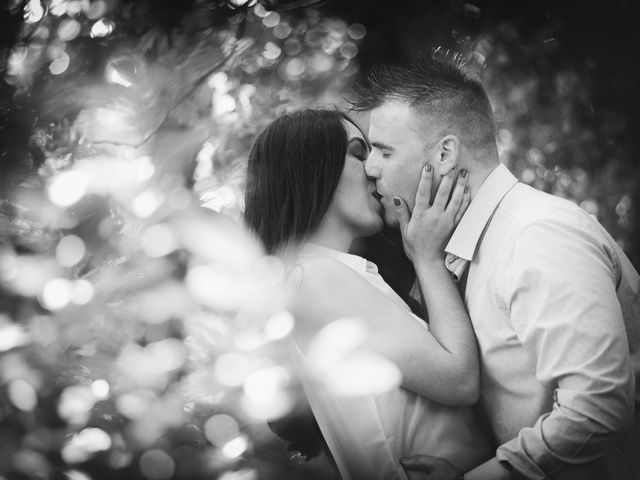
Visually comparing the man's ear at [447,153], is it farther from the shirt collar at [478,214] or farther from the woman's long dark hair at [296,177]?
the woman's long dark hair at [296,177]

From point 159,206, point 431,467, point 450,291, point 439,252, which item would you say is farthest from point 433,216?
point 159,206

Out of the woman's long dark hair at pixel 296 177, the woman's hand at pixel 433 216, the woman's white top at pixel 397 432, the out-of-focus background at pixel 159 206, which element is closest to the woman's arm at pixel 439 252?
the woman's hand at pixel 433 216

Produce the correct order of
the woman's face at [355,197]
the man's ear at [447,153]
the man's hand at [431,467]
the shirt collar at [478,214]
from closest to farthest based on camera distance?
the man's hand at [431,467], the shirt collar at [478,214], the man's ear at [447,153], the woman's face at [355,197]

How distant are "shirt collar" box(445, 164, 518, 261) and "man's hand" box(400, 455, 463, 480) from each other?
1.60 ft

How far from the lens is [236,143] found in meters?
2.29

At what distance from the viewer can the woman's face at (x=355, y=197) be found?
65.7 inches

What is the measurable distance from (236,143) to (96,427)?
116 centimetres

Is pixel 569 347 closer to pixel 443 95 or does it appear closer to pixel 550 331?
pixel 550 331

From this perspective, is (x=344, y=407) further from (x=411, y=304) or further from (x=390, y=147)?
(x=390, y=147)

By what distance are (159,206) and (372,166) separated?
74cm

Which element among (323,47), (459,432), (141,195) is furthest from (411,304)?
(323,47)

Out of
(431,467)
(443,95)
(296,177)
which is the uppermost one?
(443,95)

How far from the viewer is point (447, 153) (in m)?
1.56

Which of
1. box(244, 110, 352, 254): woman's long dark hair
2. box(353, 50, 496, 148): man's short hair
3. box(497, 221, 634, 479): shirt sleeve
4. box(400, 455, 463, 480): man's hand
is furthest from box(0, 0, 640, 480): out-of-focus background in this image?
box(497, 221, 634, 479): shirt sleeve
